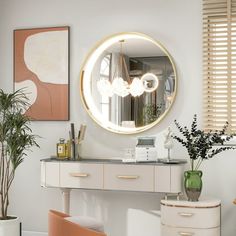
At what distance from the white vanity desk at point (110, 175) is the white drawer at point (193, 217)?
8.6 inches

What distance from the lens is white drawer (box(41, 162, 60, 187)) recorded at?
466 cm

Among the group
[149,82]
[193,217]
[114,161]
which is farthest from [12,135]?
[193,217]

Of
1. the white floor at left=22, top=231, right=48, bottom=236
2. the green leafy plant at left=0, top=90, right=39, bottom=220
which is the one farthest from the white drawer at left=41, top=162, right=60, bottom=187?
the white floor at left=22, top=231, right=48, bottom=236

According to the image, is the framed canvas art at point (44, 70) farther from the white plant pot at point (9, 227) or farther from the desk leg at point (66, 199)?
the white plant pot at point (9, 227)

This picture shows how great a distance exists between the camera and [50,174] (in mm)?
4688

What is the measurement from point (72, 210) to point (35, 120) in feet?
3.14

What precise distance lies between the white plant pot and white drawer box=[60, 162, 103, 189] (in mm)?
550

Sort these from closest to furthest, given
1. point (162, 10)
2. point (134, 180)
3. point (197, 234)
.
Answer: point (197, 234), point (134, 180), point (162, 10)

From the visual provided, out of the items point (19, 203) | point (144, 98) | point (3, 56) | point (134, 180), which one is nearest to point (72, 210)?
point (19, 203)

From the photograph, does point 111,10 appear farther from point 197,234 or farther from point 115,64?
point 197,234

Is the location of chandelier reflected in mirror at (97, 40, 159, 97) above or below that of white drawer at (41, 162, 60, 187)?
above

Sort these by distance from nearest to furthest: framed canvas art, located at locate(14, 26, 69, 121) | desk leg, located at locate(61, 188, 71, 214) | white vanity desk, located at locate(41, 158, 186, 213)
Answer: white vanity desk, located at locate(41, 158, 186, 213) < desk leg, located at locate(61, 188, 71, 214) < framed canvas art, located at locate(14, 26, 69, 121)

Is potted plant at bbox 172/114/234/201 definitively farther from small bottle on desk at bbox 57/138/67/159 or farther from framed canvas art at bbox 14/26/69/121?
framed canvas art at bbox 14/26/69/121

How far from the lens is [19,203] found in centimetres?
526
